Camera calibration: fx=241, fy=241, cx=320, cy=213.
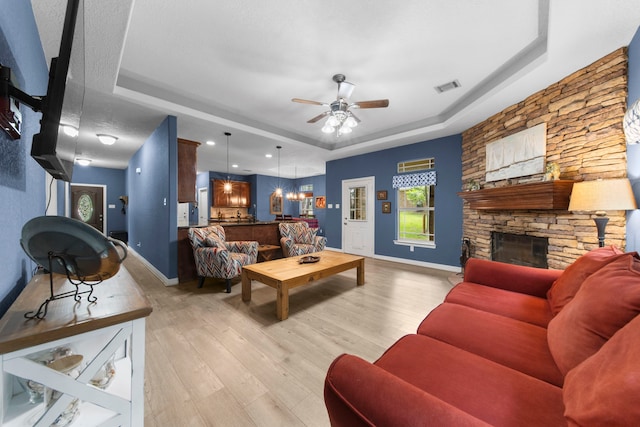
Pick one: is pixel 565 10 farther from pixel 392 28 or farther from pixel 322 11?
pixel 322 11

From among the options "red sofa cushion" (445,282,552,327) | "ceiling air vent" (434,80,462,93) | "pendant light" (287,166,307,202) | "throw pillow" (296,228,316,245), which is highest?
"ceiling air vent" (434,80,462,93)

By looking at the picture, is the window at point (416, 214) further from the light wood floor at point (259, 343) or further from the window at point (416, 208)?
the light wood floor at point (259, 343)

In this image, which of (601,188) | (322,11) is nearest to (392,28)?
(322,11)

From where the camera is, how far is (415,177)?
5.07 m

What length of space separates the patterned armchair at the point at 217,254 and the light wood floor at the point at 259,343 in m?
0.28

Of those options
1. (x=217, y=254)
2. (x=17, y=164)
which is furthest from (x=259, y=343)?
(x=17, y=164)

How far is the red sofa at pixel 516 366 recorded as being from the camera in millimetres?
586

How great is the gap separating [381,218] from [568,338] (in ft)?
15.4

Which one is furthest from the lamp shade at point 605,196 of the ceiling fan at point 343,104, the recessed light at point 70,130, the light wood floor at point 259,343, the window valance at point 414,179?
the recessed light at point 70,130

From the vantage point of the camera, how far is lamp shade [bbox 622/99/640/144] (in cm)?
169

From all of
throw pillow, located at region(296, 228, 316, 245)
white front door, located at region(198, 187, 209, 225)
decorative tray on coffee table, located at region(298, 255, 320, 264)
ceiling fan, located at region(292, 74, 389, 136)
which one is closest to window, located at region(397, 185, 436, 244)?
throw pillow, located at region(296, 228, 316, 245)

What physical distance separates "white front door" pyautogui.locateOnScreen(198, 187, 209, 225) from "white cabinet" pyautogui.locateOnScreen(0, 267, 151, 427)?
8.60 m

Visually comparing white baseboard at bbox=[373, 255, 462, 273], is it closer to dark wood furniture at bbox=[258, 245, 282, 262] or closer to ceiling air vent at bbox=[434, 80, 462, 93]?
dark wood furniture at bbox=[258, 245, 282, 262]

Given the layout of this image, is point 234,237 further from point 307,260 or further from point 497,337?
point 497,337
